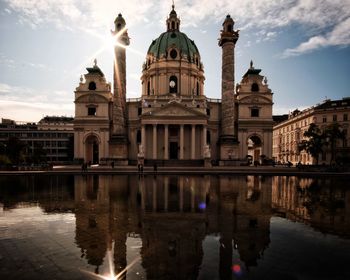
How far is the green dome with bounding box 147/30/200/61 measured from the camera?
216 feet

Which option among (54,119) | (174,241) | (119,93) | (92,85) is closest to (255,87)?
(119,93)

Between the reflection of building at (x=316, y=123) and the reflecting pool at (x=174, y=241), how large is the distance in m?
59.0

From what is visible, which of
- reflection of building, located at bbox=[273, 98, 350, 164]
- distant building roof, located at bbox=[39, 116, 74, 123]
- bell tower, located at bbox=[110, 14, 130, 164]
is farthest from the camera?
distant building roof, located at bbox=[39, 116, 74, 123]

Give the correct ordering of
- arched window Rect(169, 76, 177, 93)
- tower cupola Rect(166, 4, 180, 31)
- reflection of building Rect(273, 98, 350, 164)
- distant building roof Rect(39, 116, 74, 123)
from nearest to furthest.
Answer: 1. reflection of building Rect(273, 98, 350, 164)
2. arched window Rect(169, 76, 177, 93)
3. tower cupola Rect(166, 4, 180, 31)
4. distant building roof Rect(39, 116, 74, 123)

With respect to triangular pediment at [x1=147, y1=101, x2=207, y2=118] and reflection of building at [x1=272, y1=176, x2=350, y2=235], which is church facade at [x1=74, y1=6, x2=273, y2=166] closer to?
triangular pediment at [x1=147, y1=101, x2=207, y2=118]

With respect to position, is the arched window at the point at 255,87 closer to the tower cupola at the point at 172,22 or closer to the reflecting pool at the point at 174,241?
the tower cupola at the point at 172,22

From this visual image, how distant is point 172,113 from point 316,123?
3964 centimetres

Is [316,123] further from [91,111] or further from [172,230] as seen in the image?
[172,230]

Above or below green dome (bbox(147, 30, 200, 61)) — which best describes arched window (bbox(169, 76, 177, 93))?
below

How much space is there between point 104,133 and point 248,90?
35994 millimetres

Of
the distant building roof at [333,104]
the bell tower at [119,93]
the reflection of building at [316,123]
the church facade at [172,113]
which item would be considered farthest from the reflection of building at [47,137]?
the distant building roof at [333,104]

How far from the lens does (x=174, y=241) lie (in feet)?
24.4

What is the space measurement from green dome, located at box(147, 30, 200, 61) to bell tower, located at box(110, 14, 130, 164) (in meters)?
14.4

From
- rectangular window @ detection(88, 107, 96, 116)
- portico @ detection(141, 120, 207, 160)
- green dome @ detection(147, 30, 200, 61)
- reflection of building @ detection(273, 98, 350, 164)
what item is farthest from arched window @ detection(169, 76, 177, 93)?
reflection of building @ detection(273, 98, 350, 164)
